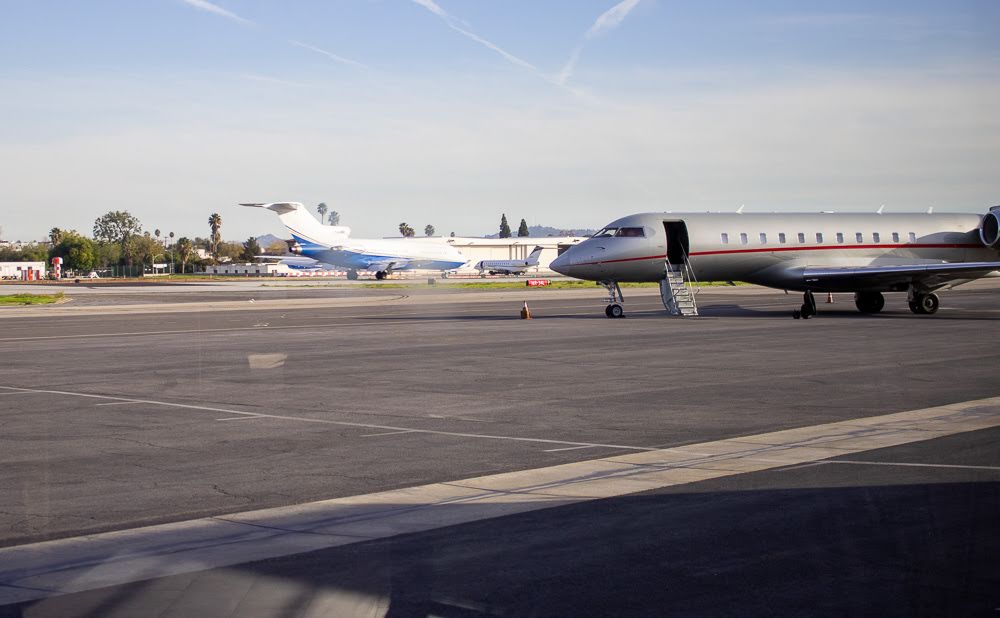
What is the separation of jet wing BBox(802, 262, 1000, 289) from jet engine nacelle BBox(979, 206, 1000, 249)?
3.55 meters

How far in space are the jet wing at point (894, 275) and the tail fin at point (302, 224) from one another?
67.9 meters

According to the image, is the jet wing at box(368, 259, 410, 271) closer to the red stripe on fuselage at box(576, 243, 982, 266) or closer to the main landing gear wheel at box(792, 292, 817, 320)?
the red stripe on fuselage at box(576, 243, 982, 266)

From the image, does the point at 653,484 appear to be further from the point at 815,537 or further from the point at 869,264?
the point at 869,264

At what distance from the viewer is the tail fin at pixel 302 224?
331 feet

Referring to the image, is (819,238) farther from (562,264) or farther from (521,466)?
(521,466)

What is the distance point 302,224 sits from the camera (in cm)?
10275

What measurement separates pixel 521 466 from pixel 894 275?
29019 millimetres

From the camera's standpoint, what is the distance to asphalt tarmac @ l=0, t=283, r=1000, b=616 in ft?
21.6

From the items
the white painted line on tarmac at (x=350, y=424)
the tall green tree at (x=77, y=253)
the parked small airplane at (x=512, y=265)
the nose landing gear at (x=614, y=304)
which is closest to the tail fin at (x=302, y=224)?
the parked small airplane at (x=512, y=265)

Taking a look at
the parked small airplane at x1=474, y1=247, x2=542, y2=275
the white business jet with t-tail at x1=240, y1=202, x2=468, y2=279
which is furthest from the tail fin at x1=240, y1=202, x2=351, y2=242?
the parked small airplane at x1=474, y1=247, x2=542, y2=275

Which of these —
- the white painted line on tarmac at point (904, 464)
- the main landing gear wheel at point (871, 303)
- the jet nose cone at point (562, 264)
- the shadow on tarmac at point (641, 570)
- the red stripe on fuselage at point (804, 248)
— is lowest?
the white painted line on tarmac at point (904, 464)

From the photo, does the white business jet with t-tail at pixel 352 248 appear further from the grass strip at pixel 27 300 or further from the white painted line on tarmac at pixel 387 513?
the white painted line on tarmac at pixel 387 513

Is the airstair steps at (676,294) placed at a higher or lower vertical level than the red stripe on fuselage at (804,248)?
lower

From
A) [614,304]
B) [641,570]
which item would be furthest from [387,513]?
[614,304]
